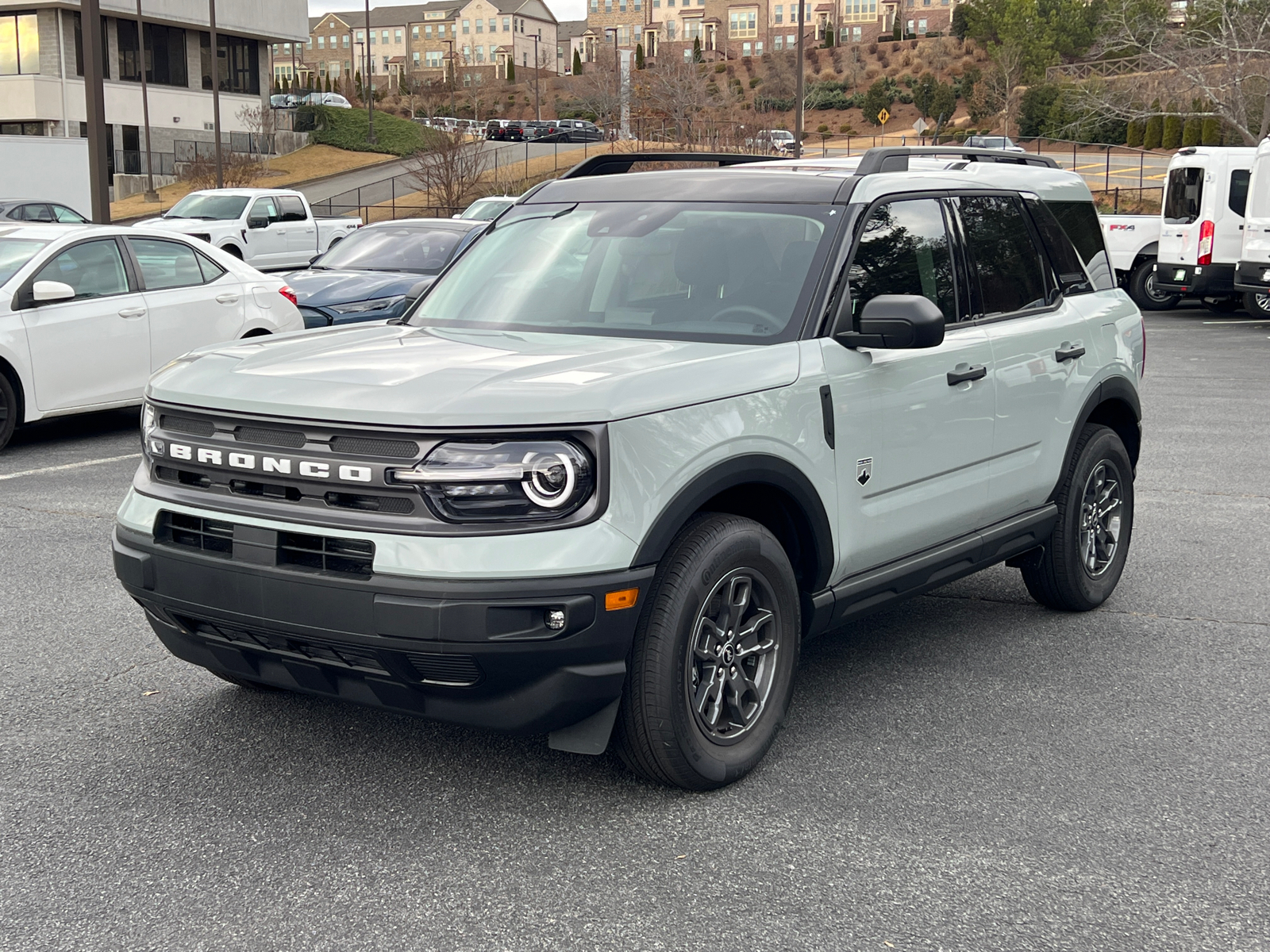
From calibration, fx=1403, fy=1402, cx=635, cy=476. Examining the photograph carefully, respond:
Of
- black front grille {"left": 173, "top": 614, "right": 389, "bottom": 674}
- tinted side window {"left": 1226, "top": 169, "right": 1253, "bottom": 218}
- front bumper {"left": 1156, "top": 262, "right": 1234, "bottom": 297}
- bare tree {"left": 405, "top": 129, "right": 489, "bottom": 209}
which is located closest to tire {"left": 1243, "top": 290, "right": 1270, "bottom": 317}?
front bumper {"left": 1156, "top": 262, "right": 1234, "bottom": 297}

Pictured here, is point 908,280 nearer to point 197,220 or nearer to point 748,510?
point 748,510

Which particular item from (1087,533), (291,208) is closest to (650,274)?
(1087,533)

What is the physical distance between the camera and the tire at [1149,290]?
2428 cm

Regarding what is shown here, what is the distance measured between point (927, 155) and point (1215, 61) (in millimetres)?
40057

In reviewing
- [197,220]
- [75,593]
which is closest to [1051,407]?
[75,593]

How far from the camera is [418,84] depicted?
107875mm

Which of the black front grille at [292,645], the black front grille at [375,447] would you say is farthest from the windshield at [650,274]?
the black front grille at [292,645]

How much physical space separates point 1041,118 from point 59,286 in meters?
68.7

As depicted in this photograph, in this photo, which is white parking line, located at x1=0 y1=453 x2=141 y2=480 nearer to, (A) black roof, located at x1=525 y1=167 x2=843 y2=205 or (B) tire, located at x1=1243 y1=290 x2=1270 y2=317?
(A) black roof, located at x1=525 y1=167 x2=843 y2=205

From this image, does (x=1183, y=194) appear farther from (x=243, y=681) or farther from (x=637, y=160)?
(x=243, y=681)

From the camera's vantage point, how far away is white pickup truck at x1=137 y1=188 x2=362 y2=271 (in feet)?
85.8

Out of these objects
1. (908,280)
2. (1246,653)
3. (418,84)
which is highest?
(418,84)

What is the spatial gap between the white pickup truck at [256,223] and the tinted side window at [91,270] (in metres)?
15.2

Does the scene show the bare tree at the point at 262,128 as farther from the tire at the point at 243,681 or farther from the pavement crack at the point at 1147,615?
the tire at the point at 243,681
